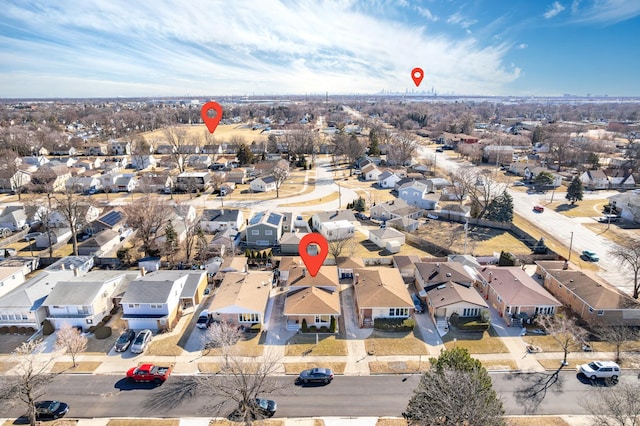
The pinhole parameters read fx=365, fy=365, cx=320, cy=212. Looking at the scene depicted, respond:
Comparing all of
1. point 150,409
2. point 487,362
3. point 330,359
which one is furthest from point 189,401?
point 487,362

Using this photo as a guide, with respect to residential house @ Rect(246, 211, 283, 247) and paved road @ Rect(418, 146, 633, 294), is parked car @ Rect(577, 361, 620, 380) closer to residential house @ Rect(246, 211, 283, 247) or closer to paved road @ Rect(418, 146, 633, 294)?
paved road @ Rect(418, 146, 633, 294)

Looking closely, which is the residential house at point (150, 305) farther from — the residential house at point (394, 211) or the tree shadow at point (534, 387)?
the residential house at point (394, 211)

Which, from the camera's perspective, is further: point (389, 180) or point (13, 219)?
point (389, 180)

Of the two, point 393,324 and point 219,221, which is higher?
point 219,221

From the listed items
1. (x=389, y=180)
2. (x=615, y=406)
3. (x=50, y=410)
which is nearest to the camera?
(x=615, y=406)

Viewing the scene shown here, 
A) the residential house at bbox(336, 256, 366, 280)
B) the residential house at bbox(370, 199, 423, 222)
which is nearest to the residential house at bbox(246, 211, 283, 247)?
the residential house at bbox(336, 256, 366, 280)

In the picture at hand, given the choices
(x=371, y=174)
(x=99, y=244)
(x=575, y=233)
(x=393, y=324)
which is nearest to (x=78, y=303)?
(x=99, y=244)

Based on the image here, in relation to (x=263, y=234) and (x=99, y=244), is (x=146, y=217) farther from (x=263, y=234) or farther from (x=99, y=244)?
(x=263, y=234)
